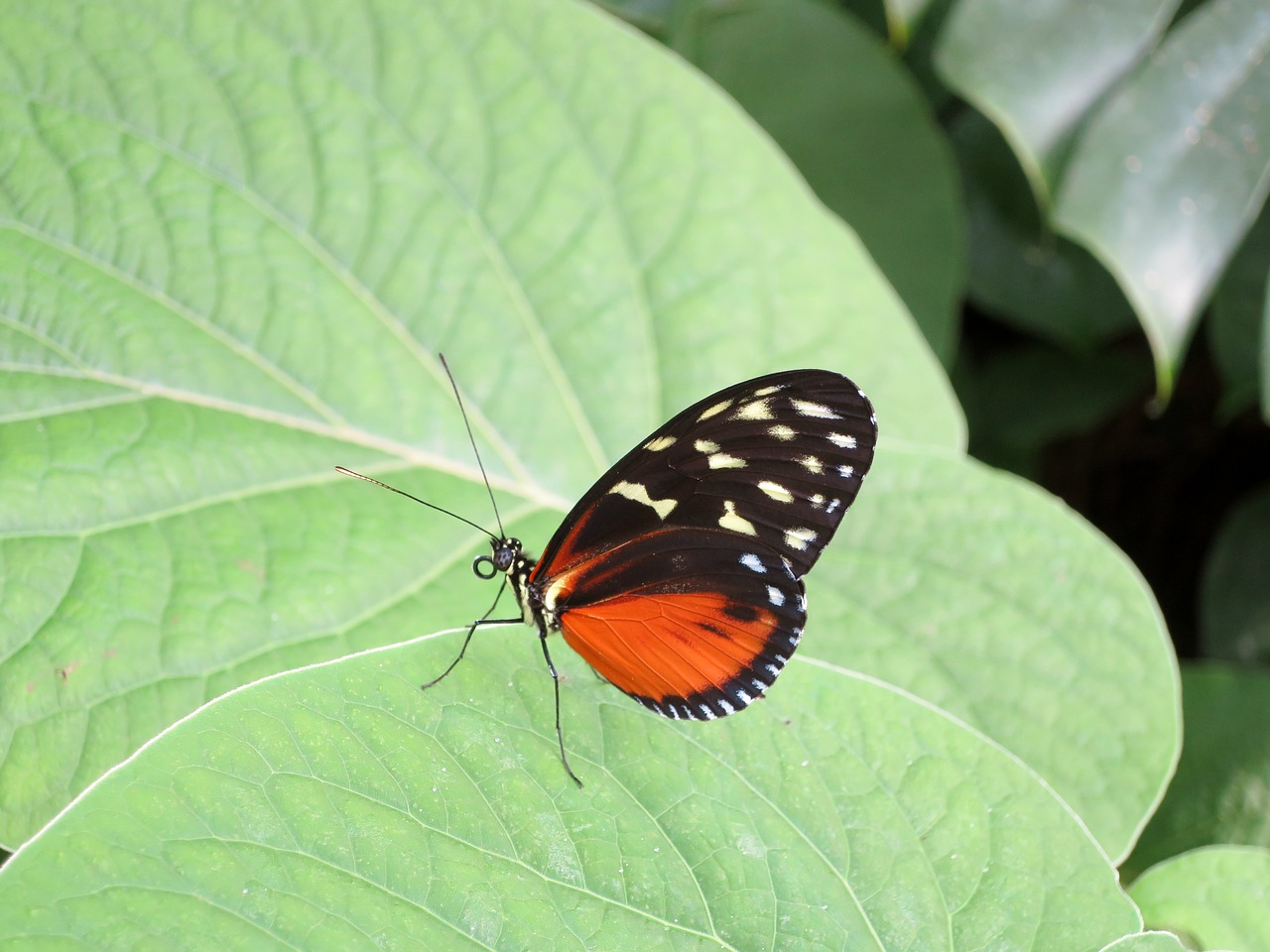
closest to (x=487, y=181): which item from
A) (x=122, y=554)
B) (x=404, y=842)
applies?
(x=122, y=554)

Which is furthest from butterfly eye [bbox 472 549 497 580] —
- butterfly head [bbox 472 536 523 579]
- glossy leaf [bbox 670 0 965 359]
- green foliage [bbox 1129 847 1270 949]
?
glossy leaf [bbox 670 0 965 359]

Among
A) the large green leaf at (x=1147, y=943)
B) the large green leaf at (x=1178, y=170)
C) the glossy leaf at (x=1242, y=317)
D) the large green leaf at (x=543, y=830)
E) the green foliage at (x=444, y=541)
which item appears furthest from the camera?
the glossy leaf at (x=1242, y=317)

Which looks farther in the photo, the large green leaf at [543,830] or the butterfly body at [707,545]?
the butterfly body at [707,545]

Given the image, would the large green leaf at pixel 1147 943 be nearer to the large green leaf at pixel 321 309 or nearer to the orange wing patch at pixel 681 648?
the orange wing patch at pixel 681 648

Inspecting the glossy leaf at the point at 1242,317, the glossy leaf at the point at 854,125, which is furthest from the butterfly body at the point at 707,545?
the glossy leaf at the point at 1242,317

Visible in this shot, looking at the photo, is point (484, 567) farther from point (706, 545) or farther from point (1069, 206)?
point (1069, 206)

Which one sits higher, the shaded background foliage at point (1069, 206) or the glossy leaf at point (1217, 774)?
the shaded background foliage at point (1069, 206)

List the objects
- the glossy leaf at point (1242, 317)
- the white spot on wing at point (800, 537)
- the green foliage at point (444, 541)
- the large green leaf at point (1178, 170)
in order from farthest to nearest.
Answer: the glossy leaf at point (1242, 317) → the large green leaf at point (1178, 170) → the white spot on wing at point (800, 537) → the green foliage at point (444, 541)

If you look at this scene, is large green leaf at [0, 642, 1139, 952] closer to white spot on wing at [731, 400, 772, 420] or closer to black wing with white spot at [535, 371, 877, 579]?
black wing with white spot at [535, 371, 877, 579]
